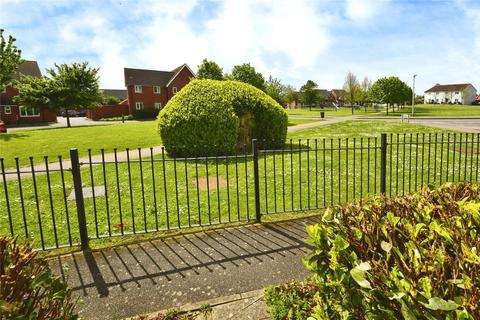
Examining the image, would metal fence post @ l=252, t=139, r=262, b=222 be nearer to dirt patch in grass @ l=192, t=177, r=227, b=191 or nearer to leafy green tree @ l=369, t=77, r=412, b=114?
dirt patch in grass @ l=192, t=177, r=227, b=191

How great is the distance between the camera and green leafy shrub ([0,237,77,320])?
1720mm

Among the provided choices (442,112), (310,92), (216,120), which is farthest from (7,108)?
(442,112)

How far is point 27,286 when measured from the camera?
6.12 ft

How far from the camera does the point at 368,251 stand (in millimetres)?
2246

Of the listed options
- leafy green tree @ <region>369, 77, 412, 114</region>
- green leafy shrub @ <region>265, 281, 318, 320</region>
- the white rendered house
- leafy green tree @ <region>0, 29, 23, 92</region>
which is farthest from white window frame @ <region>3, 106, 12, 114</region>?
the white rendered house

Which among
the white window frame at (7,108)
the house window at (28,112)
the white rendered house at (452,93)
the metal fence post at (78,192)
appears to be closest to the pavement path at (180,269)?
the metal fence post at (78,192)

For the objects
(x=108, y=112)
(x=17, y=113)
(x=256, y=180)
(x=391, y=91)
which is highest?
(x=391, y=91)

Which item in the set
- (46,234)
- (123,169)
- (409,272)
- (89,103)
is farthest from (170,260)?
(89,103)

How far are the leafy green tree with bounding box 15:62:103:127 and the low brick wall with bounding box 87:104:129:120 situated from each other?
1384cm

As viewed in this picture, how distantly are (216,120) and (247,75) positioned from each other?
25.0 m

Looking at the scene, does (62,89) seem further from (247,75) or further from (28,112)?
(247,75)

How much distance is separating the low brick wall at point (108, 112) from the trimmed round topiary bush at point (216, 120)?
43225mm

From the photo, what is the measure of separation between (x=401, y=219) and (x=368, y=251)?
19.6 inches

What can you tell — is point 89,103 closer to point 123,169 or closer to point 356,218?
point 123,169
